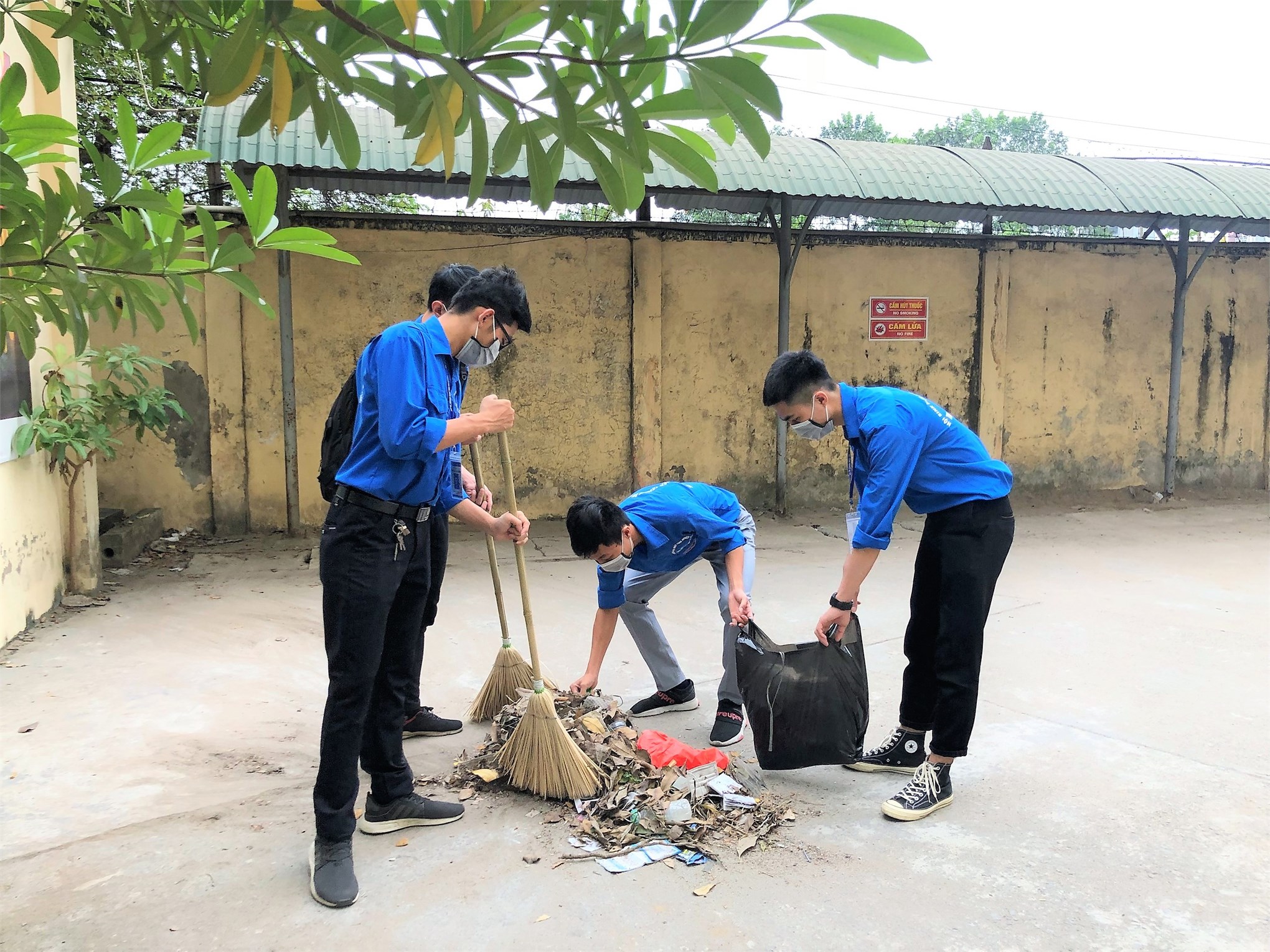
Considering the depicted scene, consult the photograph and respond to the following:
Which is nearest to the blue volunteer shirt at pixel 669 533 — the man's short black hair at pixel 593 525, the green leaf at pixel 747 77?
the man's short black hair at pixel 593 525

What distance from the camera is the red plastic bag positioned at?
10.0 feet

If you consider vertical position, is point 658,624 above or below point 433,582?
below

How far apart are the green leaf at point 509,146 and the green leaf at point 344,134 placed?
8.4 inches

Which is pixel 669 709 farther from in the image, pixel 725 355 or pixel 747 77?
pixel 725 355

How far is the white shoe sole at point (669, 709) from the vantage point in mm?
3791

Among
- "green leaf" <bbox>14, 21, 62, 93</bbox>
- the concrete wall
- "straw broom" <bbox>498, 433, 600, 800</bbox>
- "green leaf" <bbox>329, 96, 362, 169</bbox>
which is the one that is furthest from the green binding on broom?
the concrete wall

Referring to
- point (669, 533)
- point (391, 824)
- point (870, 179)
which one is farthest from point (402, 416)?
point (870, 179)

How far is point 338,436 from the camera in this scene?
2.86 m

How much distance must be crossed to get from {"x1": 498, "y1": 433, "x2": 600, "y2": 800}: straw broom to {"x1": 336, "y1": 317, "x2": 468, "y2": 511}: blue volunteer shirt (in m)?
0.39

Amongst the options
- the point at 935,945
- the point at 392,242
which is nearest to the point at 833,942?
the point at 935,945

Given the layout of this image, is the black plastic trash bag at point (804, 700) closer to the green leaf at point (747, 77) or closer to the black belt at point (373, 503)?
the black belt at point (373, 503)

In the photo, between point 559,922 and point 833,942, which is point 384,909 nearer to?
point 559,922

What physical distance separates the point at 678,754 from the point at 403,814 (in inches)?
37.0

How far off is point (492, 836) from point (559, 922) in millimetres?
500
